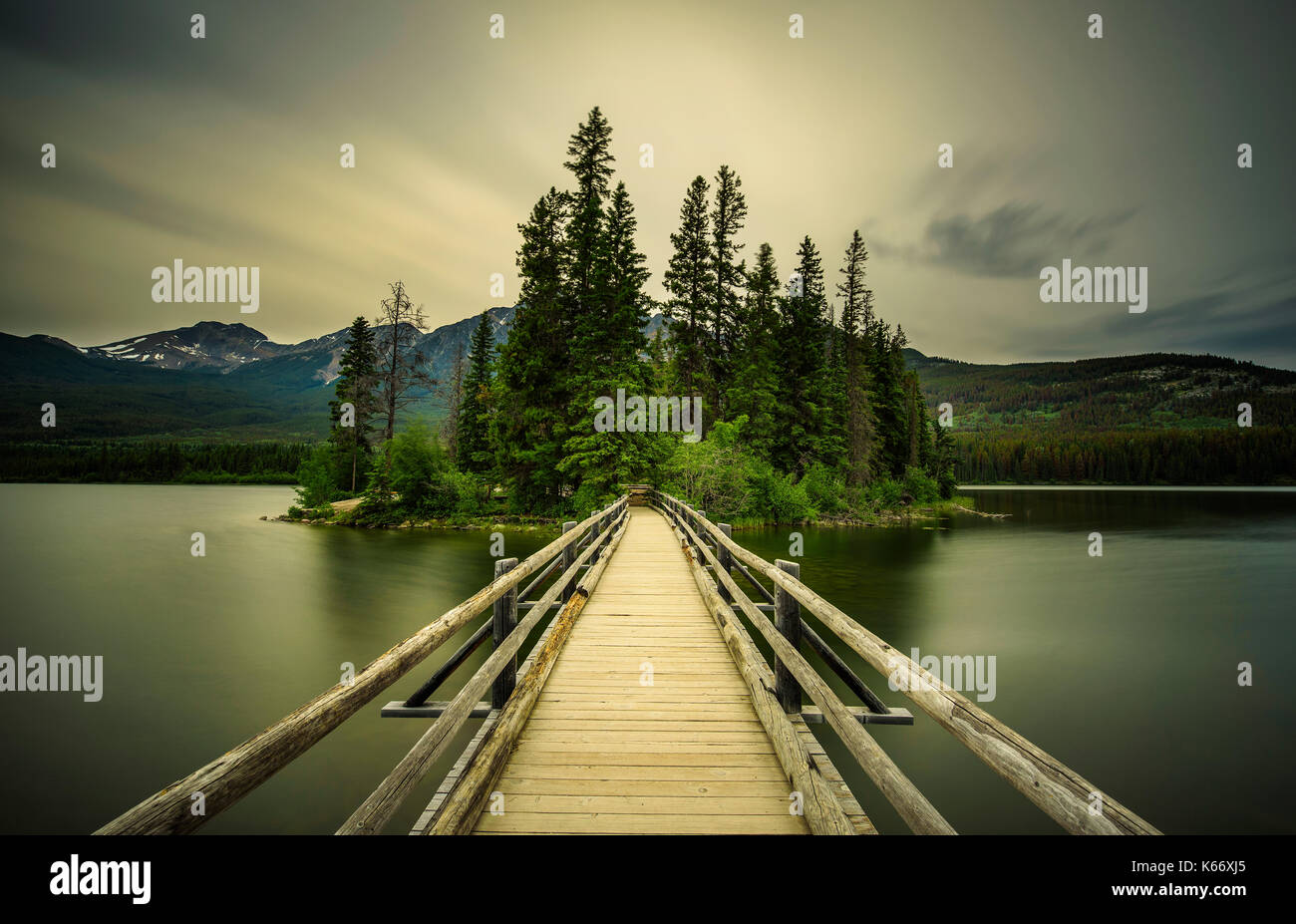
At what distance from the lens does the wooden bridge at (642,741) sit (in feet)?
5.98

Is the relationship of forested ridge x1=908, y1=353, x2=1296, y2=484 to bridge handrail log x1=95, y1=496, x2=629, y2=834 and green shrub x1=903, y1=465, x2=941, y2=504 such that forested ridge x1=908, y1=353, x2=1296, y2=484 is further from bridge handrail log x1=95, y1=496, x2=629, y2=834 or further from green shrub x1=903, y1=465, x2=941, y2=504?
bridge handrail log x1=95, y1=496, x2=629, y2=834

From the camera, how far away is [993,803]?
708 centimetres

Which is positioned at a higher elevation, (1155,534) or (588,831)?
(588,831)

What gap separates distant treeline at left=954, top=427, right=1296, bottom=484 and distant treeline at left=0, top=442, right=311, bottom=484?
395 ft

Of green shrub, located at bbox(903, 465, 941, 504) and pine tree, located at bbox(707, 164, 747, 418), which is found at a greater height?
pine tree, located at bbox(707, 164, 747, 418)

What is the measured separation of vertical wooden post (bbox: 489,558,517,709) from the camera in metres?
4.61

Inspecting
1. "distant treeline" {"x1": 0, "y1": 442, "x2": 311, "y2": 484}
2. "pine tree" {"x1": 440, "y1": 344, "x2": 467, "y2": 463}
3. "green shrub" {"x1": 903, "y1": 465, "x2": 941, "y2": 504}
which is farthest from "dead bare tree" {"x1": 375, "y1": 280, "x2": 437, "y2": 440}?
"distant treeline" {"x1": 0, "y1": 442, "x2": 311, "y2": 484}

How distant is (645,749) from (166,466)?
120 m

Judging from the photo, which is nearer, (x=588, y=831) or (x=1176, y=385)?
(x=588, y=831)

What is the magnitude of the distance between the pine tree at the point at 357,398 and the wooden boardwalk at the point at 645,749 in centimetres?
3118

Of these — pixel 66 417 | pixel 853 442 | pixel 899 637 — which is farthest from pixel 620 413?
pixel 66 417

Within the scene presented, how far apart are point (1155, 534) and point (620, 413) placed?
120ft

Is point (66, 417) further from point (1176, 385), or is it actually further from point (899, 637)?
point (1176, 385)

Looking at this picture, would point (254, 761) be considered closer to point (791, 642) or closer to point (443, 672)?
point (791, 642)
